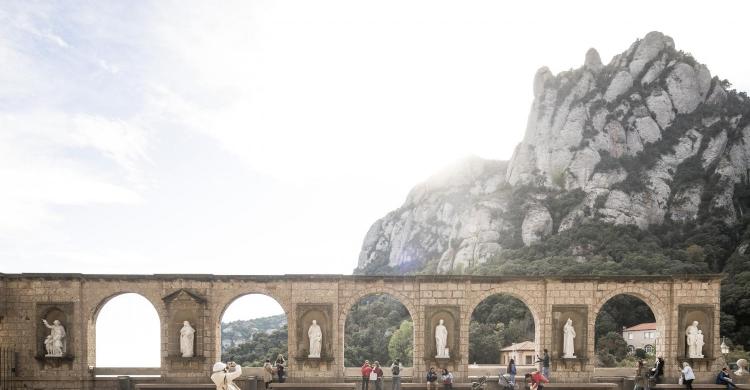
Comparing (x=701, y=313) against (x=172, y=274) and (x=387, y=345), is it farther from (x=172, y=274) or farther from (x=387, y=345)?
(x=387, y=345)

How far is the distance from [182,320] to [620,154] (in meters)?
67.9

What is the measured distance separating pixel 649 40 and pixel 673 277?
6813 cm

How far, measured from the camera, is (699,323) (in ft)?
80.9

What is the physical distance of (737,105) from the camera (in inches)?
2889

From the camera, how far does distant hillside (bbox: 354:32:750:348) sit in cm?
6369

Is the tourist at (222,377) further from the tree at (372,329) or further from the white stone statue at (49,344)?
the tree at (372,329)

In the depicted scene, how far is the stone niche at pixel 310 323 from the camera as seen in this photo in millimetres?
24562

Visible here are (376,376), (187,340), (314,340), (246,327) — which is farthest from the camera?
(246,327)

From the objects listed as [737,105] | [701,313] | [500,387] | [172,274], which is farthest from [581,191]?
[172,274]

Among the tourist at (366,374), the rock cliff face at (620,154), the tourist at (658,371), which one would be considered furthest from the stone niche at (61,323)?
the rock cliff face at (620,154)

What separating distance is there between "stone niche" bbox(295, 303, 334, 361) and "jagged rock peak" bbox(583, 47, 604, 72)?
74930 millimetres

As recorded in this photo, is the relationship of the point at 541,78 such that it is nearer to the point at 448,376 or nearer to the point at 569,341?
the point at 569,341

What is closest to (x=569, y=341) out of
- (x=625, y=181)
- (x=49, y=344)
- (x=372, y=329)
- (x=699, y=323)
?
(x=699, y=323)

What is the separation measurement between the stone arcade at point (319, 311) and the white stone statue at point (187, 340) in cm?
24
